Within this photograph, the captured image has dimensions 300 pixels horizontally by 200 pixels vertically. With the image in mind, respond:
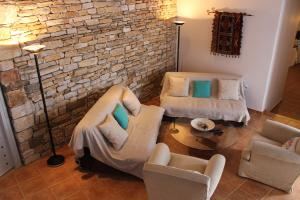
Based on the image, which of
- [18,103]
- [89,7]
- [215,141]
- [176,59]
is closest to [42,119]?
[18,103]

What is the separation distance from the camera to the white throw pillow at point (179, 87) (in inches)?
197

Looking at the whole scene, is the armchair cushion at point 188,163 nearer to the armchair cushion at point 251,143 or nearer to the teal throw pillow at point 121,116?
the armchair cushion at point 251,143

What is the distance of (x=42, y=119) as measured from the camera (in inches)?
152

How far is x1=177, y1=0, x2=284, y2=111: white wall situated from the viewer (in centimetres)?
474

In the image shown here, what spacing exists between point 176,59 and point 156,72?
2.38 ft

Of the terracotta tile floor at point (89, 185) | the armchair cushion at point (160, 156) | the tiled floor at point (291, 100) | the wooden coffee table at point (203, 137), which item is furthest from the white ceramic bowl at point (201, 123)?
the tiled floor at point (291, 100)

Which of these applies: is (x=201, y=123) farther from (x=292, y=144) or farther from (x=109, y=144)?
(x=109, y=144)

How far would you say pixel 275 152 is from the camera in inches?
126

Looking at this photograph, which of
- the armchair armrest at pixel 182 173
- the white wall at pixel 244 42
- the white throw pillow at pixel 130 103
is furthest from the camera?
the white wall at pixel 244 42

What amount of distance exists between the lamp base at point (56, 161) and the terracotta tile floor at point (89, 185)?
0.22 ft

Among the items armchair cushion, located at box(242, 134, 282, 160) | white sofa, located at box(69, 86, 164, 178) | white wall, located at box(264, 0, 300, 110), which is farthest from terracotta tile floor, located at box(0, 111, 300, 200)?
white wall, located at box(264, 0, 300, 110)

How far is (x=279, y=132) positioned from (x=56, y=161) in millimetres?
3147

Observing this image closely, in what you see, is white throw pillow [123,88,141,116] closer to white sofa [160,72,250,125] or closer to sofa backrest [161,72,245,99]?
white sofa [160,72,250,125]

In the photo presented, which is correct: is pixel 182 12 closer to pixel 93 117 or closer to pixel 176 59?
pixel 176 59
